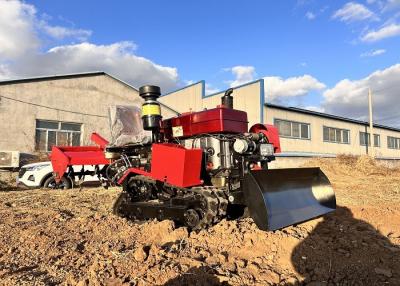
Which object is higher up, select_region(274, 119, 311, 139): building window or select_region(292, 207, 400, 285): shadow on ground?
select_region(274, 119, 311, 139): building window

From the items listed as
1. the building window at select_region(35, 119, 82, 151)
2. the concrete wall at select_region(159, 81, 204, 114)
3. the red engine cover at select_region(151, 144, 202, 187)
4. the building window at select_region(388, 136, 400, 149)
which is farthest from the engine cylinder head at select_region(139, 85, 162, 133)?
the building window at select_region(388, 136, 400, 149)

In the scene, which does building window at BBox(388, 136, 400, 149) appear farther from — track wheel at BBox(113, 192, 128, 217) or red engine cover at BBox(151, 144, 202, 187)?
red engine cover at BBox(151, 144, 202, 187)

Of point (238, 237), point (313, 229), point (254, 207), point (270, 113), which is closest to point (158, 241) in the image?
point (238, 237)

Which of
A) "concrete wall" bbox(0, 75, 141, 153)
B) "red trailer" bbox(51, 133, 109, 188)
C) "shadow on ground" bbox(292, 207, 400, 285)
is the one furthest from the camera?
"concrete wall" bbox(0, 75, 141, 153)

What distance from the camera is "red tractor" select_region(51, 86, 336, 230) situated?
5008mm

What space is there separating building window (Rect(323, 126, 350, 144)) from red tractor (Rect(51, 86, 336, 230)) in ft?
70.2

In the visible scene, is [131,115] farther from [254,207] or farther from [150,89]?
[254,207]

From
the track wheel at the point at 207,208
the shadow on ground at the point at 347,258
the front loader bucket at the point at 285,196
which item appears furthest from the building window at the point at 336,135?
the track wheel at the point at 207,208

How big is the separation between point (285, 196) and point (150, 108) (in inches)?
97.3

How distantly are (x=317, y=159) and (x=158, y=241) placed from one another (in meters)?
19.8

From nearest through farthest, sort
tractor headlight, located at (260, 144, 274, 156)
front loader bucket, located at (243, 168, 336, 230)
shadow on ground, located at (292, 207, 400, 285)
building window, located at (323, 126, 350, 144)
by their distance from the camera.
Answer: shadow on ground, located at (292, 207, 400, 285) → front loader bucket, located at (243, 168, 336, 230) → tractor headlight, located at (260, 144, 274, 156) → building window, located at (323, 126, 350, 144)

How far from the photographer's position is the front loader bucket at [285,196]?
4.49 meters

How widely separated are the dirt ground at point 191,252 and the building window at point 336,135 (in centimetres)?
2075

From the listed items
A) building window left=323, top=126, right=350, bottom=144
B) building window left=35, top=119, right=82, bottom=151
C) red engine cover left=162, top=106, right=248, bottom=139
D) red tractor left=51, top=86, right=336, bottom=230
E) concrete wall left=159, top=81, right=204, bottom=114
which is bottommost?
red tractor left=51, top=86, right=336, bottom=230
